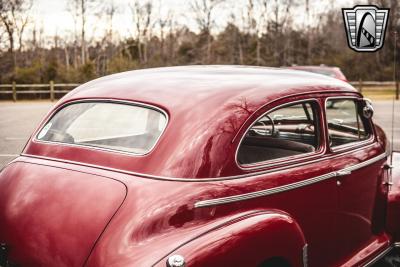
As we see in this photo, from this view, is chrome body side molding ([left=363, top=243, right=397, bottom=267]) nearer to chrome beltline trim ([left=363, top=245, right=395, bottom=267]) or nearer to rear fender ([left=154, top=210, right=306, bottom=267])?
chrome beltline trim ([left=363, top=245, right=395, bottom=267])

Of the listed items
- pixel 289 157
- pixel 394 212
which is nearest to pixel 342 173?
pixel 289 157

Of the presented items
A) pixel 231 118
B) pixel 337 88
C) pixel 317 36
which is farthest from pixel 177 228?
pixel 317 36

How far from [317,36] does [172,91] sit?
51545 mm

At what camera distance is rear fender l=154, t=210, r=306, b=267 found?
1950 millimetres

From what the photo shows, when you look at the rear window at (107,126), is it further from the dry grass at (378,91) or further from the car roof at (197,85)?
the dry grass at (378,91)

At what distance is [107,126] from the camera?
10.0ft

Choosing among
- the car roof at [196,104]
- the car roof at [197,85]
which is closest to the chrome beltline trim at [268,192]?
the car roof at [196,104]

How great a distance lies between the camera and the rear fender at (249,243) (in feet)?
6.40

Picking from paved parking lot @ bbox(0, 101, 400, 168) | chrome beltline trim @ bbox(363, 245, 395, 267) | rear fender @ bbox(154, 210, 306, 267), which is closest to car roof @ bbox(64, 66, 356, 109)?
rear fender @ bbox(154, 210, 306, 267)

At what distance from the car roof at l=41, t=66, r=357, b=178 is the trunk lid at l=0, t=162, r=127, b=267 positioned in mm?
188

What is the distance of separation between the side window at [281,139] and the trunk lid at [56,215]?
0.89 meters

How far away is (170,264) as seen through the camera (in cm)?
184

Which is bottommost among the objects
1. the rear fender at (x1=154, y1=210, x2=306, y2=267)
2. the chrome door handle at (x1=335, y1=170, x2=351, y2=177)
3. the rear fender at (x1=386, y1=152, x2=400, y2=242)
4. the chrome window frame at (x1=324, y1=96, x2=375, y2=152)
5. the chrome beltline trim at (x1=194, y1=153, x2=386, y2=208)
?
the rear fender at (x1=386, y1=152, x2=400, y2=242)

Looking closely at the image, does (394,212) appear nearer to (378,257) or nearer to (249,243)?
(378,257)
